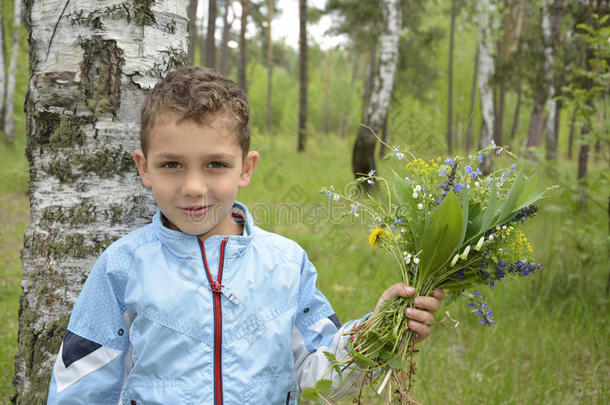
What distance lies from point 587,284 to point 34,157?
13.8 feet

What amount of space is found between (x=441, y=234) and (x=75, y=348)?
120 cm

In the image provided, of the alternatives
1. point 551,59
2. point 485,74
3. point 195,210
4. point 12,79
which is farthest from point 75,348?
point 12,79

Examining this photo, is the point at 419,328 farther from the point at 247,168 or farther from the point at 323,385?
the point at 247,168

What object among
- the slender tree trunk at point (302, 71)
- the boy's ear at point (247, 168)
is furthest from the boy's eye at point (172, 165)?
the slender tree trunk at point (302, 71)

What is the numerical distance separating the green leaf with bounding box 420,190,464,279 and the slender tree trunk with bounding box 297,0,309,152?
15.0 metres

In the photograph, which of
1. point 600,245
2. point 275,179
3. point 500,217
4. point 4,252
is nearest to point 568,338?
point 600,245

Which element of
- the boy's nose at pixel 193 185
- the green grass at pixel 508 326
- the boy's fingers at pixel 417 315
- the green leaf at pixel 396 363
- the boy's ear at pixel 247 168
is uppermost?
the boy's ear at pixel 247 168

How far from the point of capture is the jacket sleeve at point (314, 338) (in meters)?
1.61

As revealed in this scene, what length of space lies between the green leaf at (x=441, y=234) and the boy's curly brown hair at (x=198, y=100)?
701 millimetres

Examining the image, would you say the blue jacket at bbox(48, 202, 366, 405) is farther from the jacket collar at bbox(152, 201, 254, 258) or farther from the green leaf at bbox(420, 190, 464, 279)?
the green leaf at bbox(420, 190, 464, 279)

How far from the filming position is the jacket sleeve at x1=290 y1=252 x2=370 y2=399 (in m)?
1.61

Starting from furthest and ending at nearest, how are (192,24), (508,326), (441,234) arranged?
(192,24) → (508,326) → (441,234)

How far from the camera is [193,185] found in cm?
145

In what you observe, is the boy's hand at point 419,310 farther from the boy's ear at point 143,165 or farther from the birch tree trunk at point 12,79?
the birch tree trunk at point 12,79
